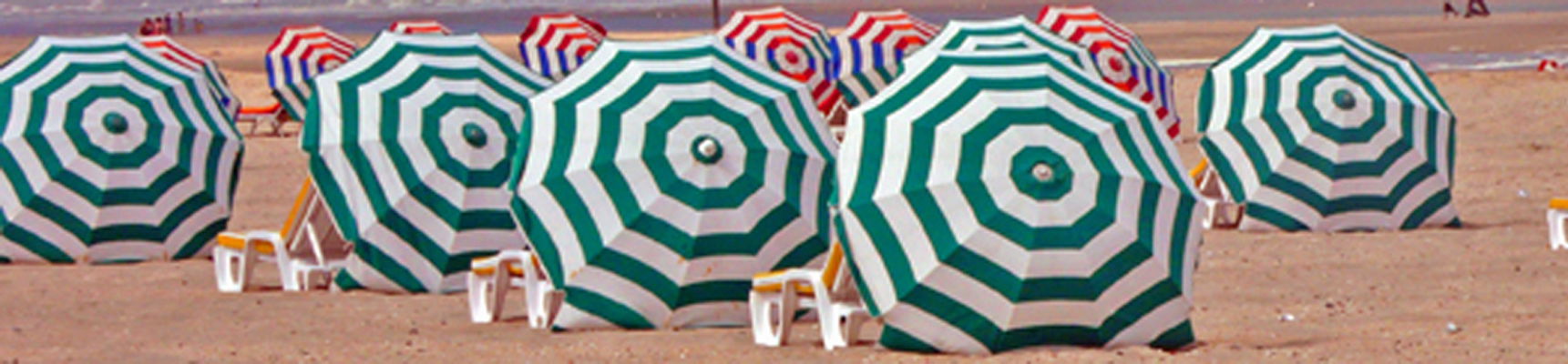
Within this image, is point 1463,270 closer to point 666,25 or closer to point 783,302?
point 783,302

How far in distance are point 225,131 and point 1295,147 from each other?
540 cm

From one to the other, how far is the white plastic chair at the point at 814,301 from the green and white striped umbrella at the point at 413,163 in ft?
7.05

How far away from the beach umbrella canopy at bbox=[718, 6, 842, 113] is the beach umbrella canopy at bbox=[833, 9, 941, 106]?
254 millimetres

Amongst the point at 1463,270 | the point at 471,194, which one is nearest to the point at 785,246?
the point at 471,194

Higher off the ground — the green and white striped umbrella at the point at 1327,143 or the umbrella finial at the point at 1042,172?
the umbrella finial at the point at 1042,172

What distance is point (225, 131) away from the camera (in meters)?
13.4

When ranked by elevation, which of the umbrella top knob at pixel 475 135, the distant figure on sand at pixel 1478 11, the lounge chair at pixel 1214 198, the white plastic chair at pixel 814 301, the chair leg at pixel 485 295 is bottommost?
the distant figure on sand at pixel 1478 11

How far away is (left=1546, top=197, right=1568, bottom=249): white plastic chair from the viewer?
38.8 ft

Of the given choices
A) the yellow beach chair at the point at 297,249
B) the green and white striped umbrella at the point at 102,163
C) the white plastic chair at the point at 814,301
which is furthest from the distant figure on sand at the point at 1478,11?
the white plastic chair at the point at 814,301

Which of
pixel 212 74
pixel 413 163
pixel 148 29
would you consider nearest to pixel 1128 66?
pixel 212 74

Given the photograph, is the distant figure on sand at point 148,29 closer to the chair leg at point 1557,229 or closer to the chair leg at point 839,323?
the chair leg at point 1557,229

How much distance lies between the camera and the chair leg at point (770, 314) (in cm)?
897

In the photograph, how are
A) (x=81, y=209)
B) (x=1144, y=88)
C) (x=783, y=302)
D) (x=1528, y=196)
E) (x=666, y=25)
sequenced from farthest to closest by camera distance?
(x=666, y=25)
(x=1144, y=88)
(x=1528, y=196)
(x=81, y=209)
(x=783, y=302)

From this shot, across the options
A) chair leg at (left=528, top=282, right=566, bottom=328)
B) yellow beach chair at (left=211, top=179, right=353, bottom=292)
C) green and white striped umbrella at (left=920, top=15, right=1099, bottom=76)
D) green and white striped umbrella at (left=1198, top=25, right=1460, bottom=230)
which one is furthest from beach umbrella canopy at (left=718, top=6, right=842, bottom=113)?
chair leg at (left=528, top=282, right=566, bottom=328)
